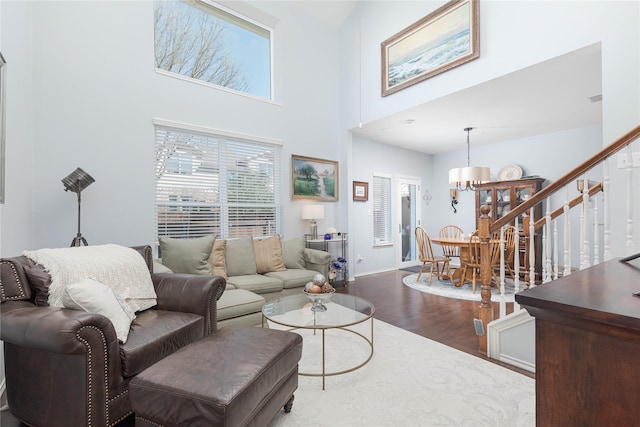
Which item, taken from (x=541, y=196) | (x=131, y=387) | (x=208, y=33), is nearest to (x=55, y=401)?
(x=131, y=387)

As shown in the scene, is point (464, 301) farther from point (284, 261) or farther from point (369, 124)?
point (369, 124)

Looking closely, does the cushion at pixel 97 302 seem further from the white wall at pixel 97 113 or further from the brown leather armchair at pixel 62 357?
the white wall at pixel 97 113

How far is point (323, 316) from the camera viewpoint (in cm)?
227

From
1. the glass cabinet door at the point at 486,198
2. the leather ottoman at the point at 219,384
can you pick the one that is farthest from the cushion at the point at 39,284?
the glass cabinet door at the point at 486,198

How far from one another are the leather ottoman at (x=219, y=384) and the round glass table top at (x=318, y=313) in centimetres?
47

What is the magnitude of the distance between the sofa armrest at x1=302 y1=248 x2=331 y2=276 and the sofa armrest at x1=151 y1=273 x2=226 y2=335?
79.1 inches

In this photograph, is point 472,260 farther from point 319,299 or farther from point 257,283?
point 257,283

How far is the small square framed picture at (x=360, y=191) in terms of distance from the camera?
18.1ft

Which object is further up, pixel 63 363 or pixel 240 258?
pixel 240 258

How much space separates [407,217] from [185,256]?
4.87m

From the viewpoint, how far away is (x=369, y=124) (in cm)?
484

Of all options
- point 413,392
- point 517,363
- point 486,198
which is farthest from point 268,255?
point 486,198

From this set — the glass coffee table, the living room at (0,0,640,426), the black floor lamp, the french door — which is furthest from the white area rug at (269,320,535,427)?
the french door

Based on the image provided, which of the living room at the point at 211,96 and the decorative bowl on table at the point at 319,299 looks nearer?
the decorative bowl on table at the point at 319,299
